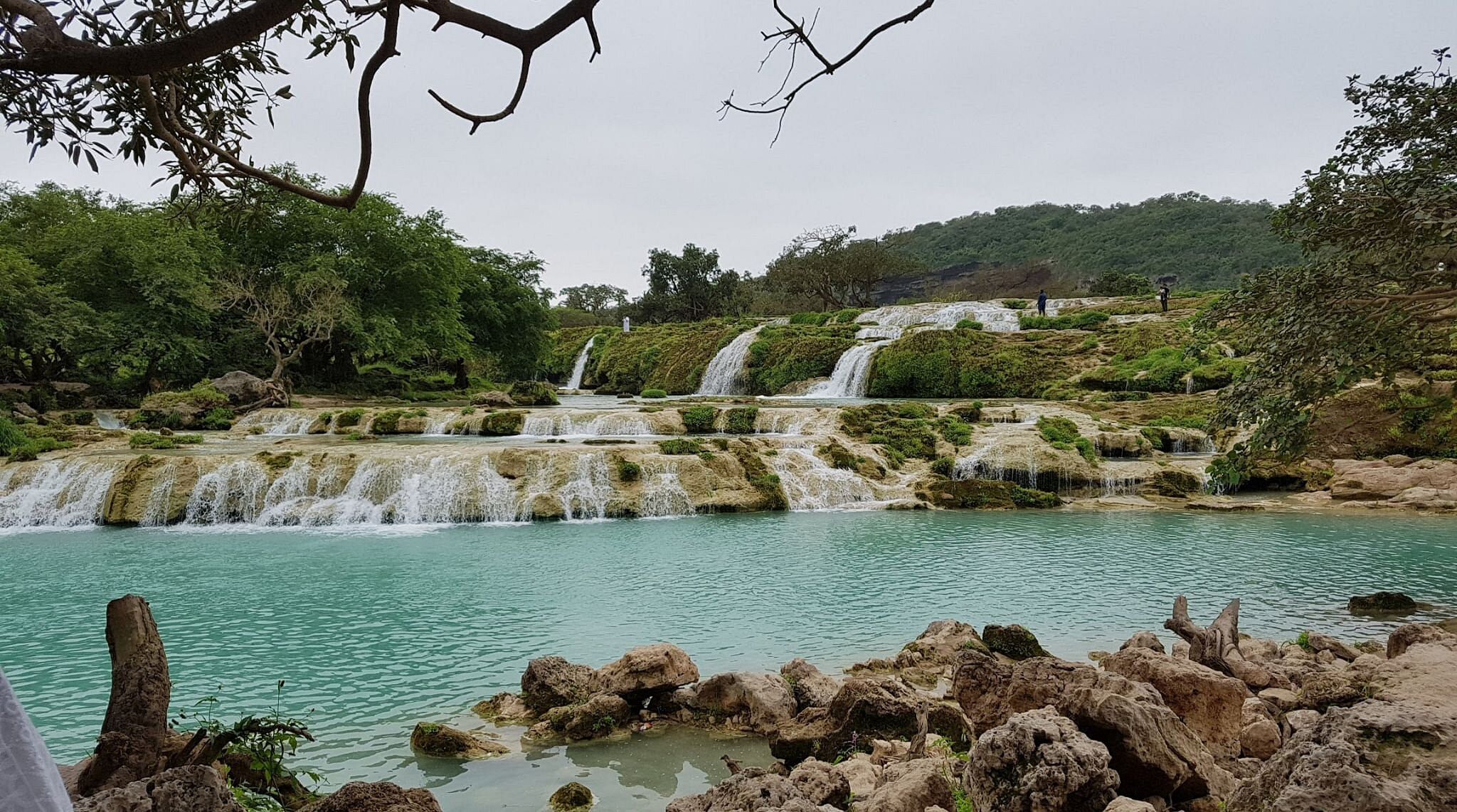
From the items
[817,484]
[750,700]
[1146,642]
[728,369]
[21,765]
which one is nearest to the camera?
[21,765]

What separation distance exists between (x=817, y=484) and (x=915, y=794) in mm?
11874

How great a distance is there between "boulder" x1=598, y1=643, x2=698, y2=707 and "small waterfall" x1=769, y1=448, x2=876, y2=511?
941 cm

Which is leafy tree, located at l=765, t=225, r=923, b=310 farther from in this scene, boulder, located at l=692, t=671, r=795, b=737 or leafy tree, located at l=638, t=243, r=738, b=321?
boulder, located at l=692, t=671, r=795, b=737

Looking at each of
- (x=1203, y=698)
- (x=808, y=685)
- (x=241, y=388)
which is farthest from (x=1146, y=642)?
(x=241, y=388)

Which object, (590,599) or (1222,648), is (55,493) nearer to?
(590,599)

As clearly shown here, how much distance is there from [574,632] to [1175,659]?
16.2 ft

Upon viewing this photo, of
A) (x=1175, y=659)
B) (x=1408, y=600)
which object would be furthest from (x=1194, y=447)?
(x=1175, y=659)

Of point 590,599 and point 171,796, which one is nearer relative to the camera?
point 171,796

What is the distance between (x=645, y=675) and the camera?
5.19m

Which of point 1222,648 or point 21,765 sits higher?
point 21,765

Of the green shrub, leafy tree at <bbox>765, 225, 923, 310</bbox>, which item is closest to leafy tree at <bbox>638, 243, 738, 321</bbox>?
leafy tree at <bbox>765, 225, 923, 310</bbox>

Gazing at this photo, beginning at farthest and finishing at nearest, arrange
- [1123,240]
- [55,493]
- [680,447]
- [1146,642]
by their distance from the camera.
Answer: [1123,240], [680,447], [55,493], [1146,642]

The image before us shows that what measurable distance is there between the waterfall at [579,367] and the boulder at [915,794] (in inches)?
1531

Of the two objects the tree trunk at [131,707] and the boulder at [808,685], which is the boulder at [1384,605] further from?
the tree trunk at [131,707]
